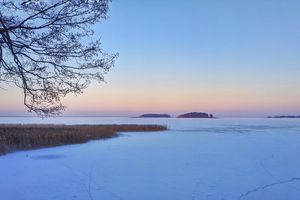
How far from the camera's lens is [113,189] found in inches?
227

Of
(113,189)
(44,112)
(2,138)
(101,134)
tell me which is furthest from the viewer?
(101,134)

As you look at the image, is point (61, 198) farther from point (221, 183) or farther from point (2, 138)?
point (2, 138)

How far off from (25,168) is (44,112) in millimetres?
1366

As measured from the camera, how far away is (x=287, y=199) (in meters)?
5.29

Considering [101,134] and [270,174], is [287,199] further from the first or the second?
[101,134]

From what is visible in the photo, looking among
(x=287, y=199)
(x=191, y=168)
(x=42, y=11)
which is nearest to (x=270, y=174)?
(x=191, y=168)

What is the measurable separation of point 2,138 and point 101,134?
6.79 m

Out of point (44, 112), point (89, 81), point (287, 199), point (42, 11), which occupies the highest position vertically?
point (42, 11)

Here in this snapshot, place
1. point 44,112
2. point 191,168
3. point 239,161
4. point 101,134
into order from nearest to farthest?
1. point 191,168
2. point 44,112
3. point 239,161
4. point 101,134

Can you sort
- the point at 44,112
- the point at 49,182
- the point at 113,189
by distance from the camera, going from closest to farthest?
the point at 113,189 → the point at 49,182 → the point at 44,112

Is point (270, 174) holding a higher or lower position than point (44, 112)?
lower

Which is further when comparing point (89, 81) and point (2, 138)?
point (2, 138)

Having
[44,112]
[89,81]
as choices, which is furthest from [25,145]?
[89,81]

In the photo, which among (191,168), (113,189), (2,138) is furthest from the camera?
(2,138)
